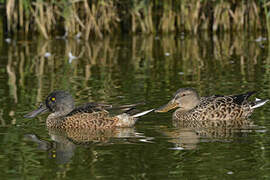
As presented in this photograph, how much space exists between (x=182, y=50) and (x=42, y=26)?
375 centimetres

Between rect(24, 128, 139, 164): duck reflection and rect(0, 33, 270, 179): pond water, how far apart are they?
1 cm

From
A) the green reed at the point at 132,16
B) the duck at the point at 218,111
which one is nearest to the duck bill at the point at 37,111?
the duck at the point at 218,111

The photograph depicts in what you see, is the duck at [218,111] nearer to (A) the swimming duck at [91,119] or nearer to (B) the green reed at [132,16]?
(A) the swimming duck at [91,119]

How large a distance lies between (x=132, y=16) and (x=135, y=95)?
874cm

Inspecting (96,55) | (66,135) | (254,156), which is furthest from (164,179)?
(96,55)

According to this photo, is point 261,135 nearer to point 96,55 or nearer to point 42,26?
point 96,55

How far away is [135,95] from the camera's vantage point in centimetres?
1044

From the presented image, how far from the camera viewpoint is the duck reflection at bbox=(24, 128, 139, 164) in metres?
7.37

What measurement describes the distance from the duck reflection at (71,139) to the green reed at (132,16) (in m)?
8.83

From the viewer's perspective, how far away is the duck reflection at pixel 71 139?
24.2ft

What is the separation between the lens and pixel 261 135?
7859 mm

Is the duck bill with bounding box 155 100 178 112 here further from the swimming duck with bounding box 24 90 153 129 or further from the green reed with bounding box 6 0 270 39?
the green reed with bounding box 6 0 270 39

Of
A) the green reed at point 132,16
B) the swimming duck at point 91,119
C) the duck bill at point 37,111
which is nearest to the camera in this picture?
the swimming duck at point 91,119

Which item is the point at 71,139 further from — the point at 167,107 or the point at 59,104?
the point at 167,107
